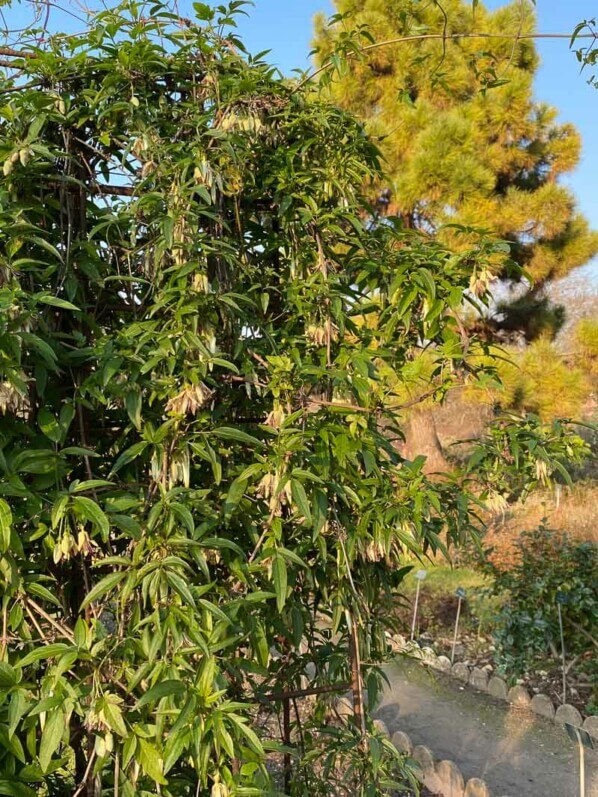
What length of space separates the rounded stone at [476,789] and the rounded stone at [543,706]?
127 centimetres

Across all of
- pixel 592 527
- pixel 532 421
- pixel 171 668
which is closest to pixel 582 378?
pixel 592 527

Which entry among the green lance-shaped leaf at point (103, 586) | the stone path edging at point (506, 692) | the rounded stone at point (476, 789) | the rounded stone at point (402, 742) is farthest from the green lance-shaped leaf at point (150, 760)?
the stone path edging at point (506, 692)

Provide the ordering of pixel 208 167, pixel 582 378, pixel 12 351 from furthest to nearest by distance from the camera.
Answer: pixel 582 378
pixel 208 167
pixel 12 351

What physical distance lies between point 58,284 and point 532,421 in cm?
87

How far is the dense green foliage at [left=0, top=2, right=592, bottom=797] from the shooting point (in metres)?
1.00

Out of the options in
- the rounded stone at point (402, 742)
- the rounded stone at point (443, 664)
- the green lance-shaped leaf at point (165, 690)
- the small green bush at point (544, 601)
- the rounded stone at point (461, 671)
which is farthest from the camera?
the rounded stone at point (443, 664)

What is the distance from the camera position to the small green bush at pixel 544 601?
4.05 meters

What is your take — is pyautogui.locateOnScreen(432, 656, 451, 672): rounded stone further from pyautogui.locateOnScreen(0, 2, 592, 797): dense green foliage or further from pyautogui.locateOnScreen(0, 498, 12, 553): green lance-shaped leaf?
pyautogui.locateOnScreen(0, 498, 12, 553): green lance-shaped leaf

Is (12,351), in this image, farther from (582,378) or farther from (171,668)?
(582,378)

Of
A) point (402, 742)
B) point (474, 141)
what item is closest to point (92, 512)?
point (402, 742)

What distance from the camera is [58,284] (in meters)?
1.24

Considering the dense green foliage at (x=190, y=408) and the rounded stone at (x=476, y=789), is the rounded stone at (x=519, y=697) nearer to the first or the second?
the rounded stone at (x=476, y=789)

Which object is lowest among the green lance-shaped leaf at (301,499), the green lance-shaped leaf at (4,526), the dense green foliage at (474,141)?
the green lance-shaped leaf at (4,526)

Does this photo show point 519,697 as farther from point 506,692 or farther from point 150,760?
point 150,760
